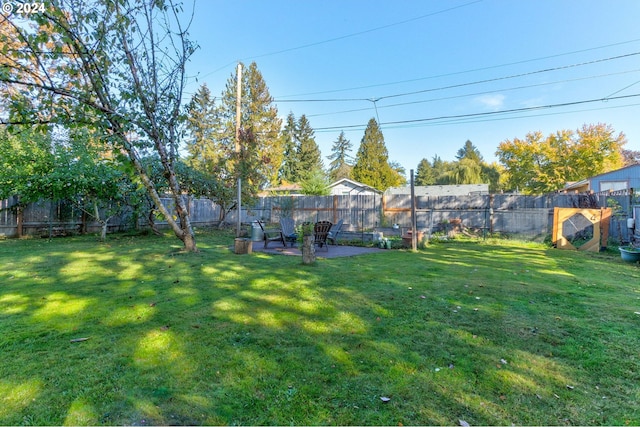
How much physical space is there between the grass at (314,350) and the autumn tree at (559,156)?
1063 inches

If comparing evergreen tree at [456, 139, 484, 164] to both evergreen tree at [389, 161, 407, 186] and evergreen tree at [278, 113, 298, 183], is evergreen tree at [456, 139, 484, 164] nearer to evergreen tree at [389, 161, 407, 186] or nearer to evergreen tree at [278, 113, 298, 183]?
evergreen tree at [389, 161, 407, 186]

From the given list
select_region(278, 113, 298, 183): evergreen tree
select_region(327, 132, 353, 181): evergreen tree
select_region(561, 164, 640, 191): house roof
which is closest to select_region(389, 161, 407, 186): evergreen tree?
select_region(327, 132, 353, 181): evergreen tree

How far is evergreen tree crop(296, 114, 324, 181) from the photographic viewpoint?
41188 millimetres

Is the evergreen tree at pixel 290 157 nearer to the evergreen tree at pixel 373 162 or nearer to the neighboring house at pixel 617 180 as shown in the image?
the evergreen tree at pixel 373 162

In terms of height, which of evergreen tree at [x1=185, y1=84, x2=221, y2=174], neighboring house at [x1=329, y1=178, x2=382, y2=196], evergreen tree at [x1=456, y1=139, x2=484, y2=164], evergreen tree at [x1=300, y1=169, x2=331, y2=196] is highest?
evergreen tree at [x1=456, y1=139, x2=484, y2=164]

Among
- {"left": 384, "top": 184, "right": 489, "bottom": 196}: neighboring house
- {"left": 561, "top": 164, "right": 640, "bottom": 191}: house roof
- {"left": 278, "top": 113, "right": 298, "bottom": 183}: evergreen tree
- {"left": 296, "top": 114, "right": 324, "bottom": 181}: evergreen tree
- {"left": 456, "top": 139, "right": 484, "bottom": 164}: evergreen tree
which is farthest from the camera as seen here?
{"left": 456, "top": 139, "right": 484, "bottom": 164}: evergreen tree

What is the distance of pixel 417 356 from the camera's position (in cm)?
243

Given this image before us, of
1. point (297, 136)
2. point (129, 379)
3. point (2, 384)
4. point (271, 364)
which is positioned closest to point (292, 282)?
point (271, 364)

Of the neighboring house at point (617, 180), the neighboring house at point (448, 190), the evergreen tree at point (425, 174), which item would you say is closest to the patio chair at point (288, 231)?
the neighboring house at point (617, 180)

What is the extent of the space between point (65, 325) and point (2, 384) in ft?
3.43

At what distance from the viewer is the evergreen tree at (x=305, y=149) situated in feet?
135

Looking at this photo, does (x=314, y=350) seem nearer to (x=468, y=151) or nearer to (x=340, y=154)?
(x=340, y=154)

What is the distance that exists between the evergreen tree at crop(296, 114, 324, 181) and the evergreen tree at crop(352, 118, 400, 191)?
6601 millimetres

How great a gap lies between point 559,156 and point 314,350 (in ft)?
107
